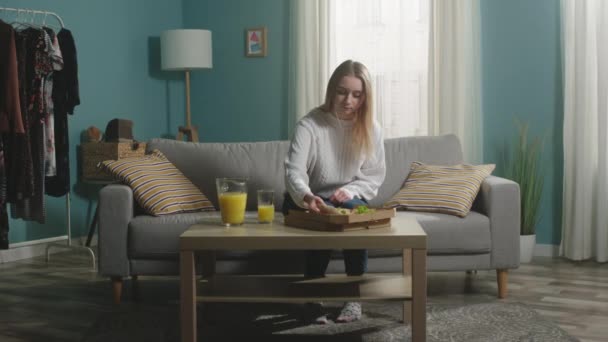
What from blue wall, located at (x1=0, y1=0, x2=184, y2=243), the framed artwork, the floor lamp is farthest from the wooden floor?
the framed artwork

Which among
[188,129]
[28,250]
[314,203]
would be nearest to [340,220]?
[314,203]

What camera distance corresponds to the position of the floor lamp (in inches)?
204

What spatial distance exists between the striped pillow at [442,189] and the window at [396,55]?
140 centimetres

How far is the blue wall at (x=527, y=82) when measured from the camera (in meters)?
4.36

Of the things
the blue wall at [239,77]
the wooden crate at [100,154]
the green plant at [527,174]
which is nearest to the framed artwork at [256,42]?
the blue wall at [239,77]

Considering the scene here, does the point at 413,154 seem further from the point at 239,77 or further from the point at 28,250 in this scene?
the point at 28,250

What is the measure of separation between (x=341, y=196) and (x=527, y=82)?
2.22m

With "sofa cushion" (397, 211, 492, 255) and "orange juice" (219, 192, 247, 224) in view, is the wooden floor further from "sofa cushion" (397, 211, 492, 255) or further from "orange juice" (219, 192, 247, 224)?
"orange juice" (219, 192, 247, 224)

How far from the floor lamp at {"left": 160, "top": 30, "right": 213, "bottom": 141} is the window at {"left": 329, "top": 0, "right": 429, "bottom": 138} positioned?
113 centimetres

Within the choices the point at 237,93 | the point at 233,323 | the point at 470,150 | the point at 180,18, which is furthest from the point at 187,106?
the point at 233,323

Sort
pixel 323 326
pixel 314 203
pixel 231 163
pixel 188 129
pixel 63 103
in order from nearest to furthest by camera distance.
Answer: pixel 314 203
pixel 323 326
pixel 231 163
pixel 63 103
pixel 188 129

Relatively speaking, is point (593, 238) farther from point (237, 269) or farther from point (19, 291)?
point (19, 291)

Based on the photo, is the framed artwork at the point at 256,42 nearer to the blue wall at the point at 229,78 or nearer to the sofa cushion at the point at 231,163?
the blue wall at the point at 229,78

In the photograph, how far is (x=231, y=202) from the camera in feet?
8.01
